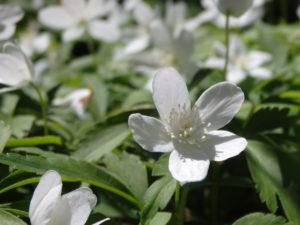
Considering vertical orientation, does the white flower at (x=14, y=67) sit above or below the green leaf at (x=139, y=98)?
above

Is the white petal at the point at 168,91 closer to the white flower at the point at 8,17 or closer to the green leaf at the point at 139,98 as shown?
the green leaf at the point at 139,98

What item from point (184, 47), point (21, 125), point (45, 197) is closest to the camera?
point (45, 197)

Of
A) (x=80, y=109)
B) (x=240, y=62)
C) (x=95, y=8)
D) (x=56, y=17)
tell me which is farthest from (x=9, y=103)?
(x=240, y=62)

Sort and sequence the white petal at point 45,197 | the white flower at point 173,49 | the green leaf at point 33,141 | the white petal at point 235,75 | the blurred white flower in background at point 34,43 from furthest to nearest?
the blurred white flower in background at point 34,43 < the white petal at point 235,75 < the white flower at point 173,49 < the green leaf at point 33,141 < the white petal at point 45,197

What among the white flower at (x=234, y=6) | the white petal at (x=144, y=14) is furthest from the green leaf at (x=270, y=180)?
the white petal at (x=144, y=14)

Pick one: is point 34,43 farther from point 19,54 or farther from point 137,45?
point 19,54

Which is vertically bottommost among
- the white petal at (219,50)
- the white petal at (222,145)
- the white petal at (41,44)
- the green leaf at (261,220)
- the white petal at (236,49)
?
the white petal at (41,44)

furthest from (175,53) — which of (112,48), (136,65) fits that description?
(112,48)
